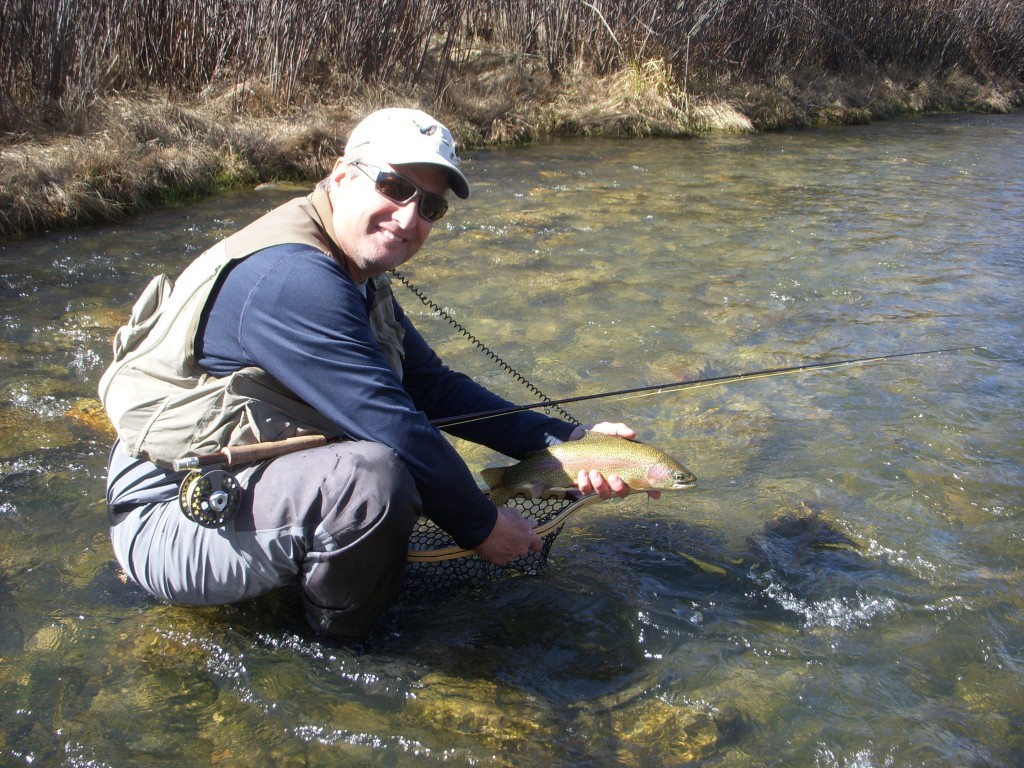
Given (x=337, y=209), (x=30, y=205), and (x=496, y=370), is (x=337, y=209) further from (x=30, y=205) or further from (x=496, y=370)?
(x=30, y=205)

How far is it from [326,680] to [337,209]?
1388 millimetres

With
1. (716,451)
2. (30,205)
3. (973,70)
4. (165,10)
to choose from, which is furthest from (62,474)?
(973,70)

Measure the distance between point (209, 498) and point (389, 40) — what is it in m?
11.5

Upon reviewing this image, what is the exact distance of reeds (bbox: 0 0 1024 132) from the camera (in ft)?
31.1

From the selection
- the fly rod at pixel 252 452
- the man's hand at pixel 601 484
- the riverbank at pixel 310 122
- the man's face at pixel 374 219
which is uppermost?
the man's face at pixel 374 219

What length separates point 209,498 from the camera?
2.46 m

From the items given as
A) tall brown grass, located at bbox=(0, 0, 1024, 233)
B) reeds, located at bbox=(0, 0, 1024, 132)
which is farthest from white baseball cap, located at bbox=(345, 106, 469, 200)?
reeds, located at bbox=(0, 0, 1024, 132)

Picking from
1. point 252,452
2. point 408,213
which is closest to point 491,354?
point 408,213

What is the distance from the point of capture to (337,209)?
2.68 m

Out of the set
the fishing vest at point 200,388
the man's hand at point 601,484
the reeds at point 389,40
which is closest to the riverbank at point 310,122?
the reeds at point 389,40

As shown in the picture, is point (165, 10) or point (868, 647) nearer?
point (868, 647)

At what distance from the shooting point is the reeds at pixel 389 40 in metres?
9.49

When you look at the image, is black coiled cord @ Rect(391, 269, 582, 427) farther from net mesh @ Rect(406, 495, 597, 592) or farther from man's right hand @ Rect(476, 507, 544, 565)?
man's right hand @ Rect(476, 507, 544, 565)

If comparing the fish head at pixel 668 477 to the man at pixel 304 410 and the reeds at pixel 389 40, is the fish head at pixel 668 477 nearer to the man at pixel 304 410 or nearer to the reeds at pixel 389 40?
the man at pixel 304 410
